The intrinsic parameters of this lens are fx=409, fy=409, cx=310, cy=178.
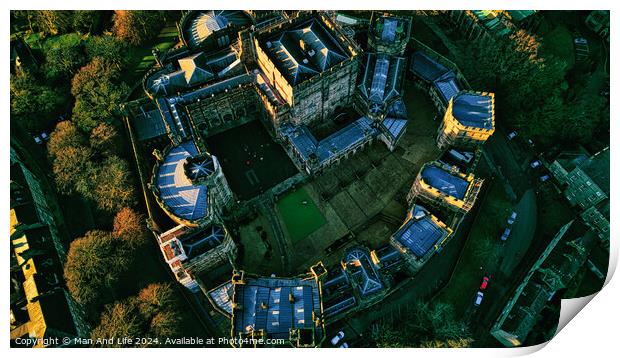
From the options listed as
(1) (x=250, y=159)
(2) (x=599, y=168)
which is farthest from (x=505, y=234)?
(1) (x=250, y=159)

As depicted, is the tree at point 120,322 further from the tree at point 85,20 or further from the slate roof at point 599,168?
the slate roof at point 599,168

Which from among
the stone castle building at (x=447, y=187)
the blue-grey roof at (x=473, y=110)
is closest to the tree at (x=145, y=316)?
the stone castle building at (x=447, y=187)

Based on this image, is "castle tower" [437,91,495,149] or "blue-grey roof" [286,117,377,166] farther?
"blue-grey roof" [286,117,377,166]

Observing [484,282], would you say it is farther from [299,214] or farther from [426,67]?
[426,67]

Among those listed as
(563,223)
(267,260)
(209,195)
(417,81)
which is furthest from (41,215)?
(563,223)

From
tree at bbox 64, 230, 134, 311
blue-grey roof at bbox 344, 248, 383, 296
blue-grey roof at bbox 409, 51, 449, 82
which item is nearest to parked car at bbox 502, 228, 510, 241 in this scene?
blue-grey roof at bbox 344, 248, 383, 296

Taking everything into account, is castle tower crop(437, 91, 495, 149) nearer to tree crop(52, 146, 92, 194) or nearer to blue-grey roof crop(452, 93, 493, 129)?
blue-grey roof crop(452, 93, 493, 129)
